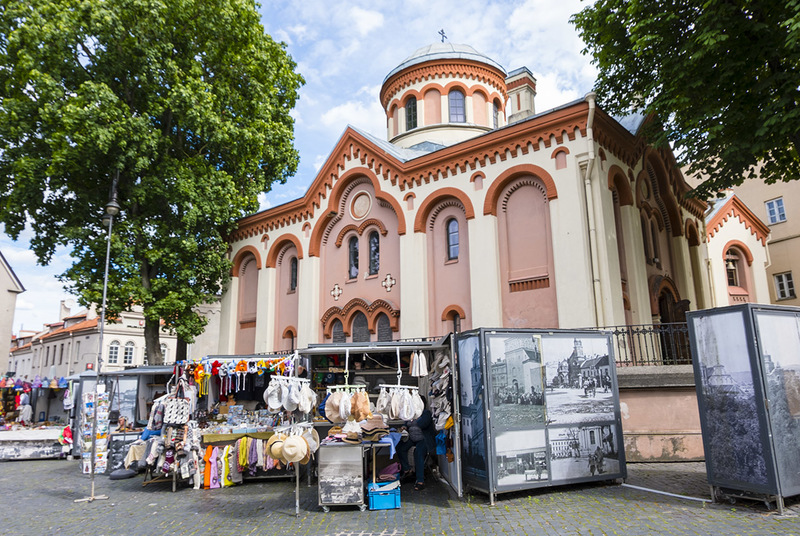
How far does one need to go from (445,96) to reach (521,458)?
68.3 ft

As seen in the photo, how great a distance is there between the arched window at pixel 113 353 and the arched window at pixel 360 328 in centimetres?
2782

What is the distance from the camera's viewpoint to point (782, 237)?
30.0m

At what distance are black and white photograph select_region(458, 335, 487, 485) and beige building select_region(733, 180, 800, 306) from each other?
27.1 metres

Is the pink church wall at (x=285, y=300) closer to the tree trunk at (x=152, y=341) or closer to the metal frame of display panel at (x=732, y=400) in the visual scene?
the tree trunk at (x=152, y=341)

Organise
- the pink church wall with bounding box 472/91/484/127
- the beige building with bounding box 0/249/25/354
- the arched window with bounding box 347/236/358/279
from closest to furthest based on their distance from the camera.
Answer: the arched window with bounding box 347/236/358/279
the pink church wall with bounding box 472/91/484/127
the beige building with bounding box 0/249/25/354

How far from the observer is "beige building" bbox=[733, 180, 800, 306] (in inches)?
1160

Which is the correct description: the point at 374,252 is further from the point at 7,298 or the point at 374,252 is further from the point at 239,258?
the point at 7,298

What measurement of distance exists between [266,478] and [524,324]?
346 inches

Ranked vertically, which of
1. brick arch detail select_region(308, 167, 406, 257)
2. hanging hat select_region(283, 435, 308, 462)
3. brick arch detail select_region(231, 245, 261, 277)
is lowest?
hanging hat select_region(283, 435, 308, 462)

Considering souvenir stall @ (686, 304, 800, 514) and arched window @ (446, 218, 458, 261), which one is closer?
souvenir stall @ (686, 304, 800, 514)

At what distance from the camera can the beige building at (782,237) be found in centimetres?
2945

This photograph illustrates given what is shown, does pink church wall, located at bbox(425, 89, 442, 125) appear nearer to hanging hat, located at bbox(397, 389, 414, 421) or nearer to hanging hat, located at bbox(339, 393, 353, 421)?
hanging hat, located at bbox(397, 389, 414, 421)

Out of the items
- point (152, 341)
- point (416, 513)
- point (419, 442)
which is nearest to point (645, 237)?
point (419, 442)

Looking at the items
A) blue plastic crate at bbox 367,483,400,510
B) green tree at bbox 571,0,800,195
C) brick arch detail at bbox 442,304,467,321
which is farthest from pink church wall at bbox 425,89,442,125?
blue plastic crate at bbox 367,483,400,510
